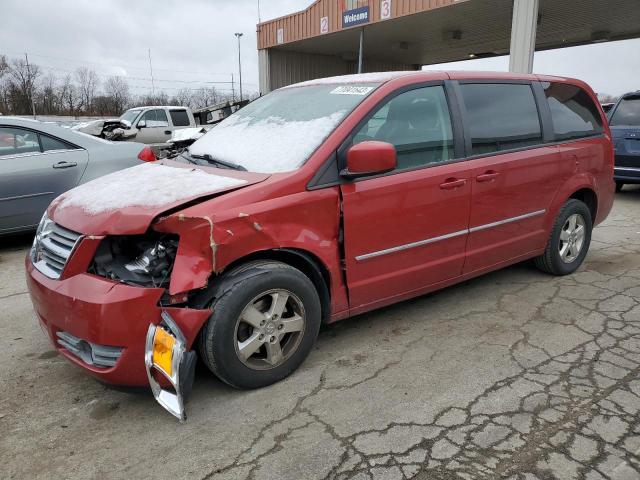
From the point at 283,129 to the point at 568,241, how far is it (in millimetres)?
2822

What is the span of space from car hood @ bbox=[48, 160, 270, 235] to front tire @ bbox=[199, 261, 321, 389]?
466 mm

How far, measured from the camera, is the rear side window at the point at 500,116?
3615 mm

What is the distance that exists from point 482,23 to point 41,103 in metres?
38.3

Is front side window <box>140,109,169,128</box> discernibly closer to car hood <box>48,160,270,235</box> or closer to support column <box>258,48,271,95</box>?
support column <box>258,48,271,95</box>

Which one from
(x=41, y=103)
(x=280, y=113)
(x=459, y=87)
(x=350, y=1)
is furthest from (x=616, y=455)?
(x=41, y=103)

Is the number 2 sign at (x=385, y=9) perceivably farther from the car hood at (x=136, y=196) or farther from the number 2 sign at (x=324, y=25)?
the car hood at (x=136, y=196)

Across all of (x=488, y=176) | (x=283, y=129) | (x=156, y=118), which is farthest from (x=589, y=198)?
(x=156, y=118)

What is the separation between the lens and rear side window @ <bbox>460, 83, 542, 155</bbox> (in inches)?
142

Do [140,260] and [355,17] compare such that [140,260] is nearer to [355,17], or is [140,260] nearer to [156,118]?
[156,118]

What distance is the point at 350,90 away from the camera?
3.34 meters

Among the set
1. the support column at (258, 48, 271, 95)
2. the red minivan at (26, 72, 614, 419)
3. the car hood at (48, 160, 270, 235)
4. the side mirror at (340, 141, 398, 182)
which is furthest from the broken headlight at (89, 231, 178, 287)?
the support column at (258, 48, 271, 95)

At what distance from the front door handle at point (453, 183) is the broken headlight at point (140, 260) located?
178cm

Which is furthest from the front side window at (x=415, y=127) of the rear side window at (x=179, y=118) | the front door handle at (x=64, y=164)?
the rear side window at (x=179, y=118)

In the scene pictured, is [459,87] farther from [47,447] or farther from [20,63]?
[20,63]
